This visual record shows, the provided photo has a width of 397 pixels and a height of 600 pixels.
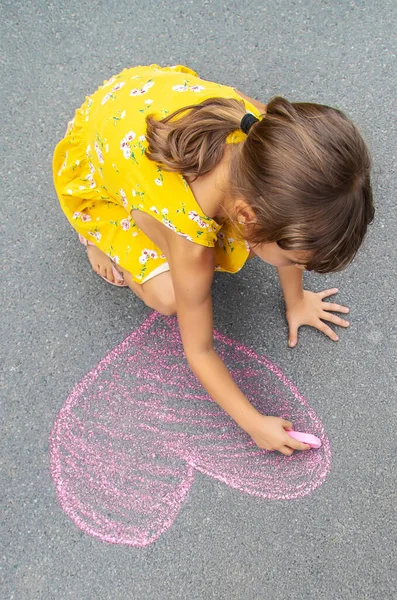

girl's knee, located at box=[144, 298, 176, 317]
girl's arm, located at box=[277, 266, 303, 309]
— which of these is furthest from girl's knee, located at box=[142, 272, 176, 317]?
girl's arm, located at box=[277, 266, 303, 309]

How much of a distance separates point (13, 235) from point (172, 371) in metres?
0.57

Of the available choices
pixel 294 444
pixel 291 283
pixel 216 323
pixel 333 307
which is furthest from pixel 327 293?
pixel 294 444

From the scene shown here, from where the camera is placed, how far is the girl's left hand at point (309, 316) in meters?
1.40

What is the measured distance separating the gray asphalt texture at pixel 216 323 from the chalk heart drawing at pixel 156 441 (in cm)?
3

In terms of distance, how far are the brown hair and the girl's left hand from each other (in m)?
0.45

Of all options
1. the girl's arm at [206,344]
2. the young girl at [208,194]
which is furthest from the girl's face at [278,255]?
the girl's arm at [206,344]

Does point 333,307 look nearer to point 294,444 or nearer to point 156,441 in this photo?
point 294,444

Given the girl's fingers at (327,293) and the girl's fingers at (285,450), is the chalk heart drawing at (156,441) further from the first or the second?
the girl's fingers at (327,293)

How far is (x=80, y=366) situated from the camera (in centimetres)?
140

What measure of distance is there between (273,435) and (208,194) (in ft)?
1.76

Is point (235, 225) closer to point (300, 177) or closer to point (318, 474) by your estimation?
point (300, 177)

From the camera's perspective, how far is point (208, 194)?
1013 mm

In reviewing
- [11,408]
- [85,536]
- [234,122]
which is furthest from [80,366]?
[234,122]

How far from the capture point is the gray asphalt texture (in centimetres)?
124
